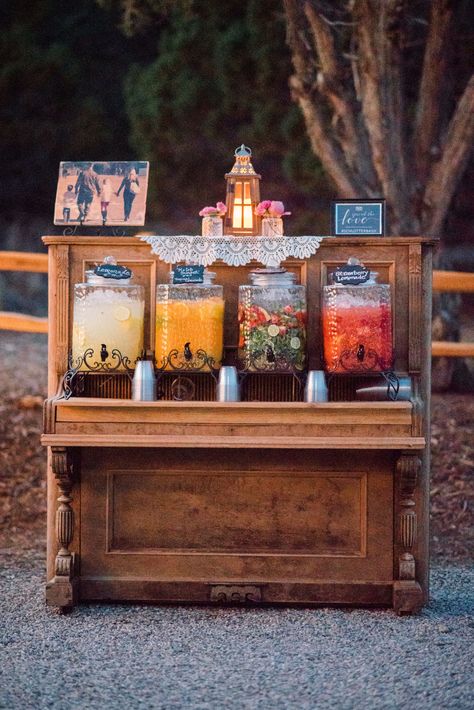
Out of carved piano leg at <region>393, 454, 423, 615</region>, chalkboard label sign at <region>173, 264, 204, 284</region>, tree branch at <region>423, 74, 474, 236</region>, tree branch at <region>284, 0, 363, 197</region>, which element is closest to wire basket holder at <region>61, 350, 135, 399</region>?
chalkboard label sign at <region>173, 264, 204, 284</region>

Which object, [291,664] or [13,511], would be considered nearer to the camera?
[291,664]

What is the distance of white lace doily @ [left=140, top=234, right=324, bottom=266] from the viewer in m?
5.36

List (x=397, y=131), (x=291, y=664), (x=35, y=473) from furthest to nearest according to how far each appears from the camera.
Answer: (x=397, y=131) < (x=35, y=473) < (x=291, y=664)

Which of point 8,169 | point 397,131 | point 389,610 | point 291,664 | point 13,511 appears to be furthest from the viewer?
point 8,169

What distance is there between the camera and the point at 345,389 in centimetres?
554

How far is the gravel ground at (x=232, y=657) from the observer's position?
4.28 metres

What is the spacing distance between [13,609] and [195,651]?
1.07m

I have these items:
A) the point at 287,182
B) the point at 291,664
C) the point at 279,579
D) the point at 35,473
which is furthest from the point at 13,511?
the point at 287,182

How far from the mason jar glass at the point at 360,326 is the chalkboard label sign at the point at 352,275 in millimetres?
24

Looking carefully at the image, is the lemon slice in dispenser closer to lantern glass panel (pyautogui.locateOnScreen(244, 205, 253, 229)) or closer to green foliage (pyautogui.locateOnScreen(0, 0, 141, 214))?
lantern glass panel (pyautogui.locateOnScreen(244, 205, 253, 229))

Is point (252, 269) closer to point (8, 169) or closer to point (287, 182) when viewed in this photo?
point (287, 182)

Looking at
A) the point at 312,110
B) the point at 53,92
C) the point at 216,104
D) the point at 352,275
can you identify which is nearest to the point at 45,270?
the point at 312,110

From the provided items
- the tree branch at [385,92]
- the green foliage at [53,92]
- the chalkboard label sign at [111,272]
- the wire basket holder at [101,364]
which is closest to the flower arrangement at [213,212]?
the chalkboard label sign at [111,272]

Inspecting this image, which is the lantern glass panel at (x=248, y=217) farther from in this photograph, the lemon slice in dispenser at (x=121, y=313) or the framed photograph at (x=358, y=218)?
the lemon slice in dispenser at (x=121, y=313)
